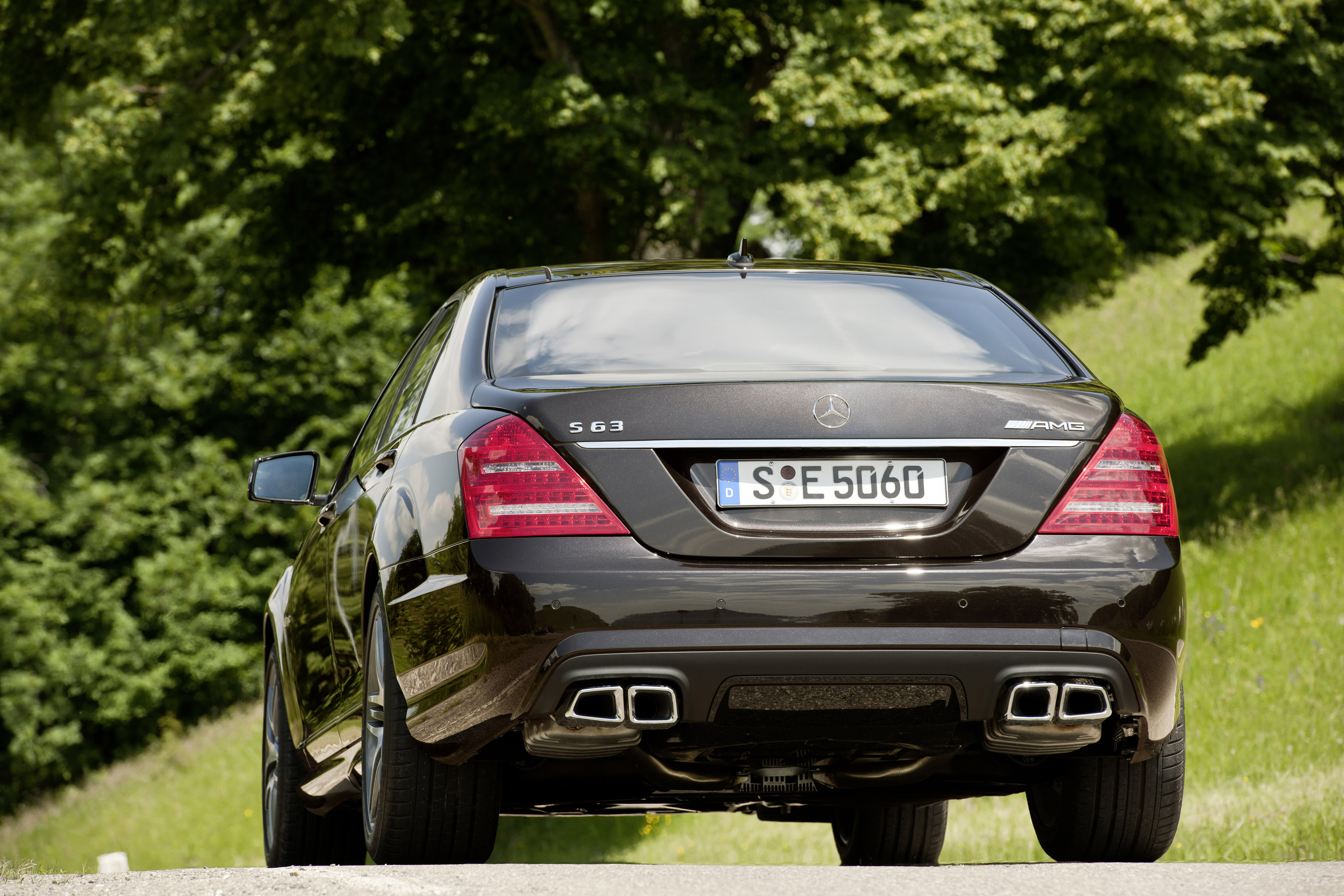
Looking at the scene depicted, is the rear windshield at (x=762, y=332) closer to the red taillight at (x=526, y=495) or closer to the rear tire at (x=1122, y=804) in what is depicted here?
the red taillight at (x=526, y=495)

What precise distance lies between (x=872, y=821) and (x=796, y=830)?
18.6ft

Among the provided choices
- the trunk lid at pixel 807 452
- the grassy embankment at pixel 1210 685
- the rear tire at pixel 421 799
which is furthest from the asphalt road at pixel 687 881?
the trunk lid at pixel 807 452

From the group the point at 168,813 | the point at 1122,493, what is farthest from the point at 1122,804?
the point at 168,813

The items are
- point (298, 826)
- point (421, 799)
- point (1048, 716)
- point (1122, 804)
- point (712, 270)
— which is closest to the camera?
point (1048, 716)

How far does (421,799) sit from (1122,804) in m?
1.82

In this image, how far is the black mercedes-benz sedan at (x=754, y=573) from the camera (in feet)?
11.3

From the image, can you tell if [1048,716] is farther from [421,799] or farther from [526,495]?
[421,799]

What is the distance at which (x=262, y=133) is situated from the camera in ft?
59.2

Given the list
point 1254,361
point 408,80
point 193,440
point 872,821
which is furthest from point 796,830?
point 193,440

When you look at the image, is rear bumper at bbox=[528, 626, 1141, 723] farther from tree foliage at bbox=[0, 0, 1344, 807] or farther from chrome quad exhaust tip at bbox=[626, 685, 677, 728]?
tree foliage at bbox=[0, 0, 1344, 807]

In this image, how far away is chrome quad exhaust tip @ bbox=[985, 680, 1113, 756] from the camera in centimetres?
353

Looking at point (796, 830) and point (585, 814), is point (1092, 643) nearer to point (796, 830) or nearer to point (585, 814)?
point (585, 814)

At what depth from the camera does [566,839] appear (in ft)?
48.3

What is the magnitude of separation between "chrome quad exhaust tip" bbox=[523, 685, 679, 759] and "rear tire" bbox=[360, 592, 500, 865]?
16.5 inches
